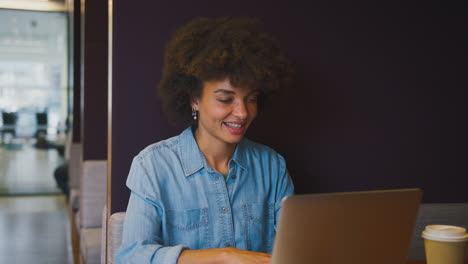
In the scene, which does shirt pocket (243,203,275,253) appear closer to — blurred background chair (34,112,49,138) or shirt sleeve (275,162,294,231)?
shirt sleeve (275,162,294,231)

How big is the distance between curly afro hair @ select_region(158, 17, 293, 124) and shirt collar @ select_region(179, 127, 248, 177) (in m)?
0.16

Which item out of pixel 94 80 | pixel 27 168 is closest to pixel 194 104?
pixel 94 80

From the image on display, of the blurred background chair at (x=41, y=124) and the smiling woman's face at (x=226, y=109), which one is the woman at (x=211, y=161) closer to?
the smiling woman's face at (x=226, y=109)

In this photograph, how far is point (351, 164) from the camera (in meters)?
2.36

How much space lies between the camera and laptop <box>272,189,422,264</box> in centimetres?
99

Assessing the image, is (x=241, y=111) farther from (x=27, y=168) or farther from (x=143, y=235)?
(x=27, y=168)

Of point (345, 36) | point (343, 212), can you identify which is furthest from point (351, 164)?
point (343, 212)

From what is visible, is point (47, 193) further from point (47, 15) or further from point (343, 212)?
point (343, 212)

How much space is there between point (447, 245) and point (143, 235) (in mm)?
853

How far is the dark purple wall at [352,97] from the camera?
2072 mm

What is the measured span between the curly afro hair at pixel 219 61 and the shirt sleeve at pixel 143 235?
0.34 meters

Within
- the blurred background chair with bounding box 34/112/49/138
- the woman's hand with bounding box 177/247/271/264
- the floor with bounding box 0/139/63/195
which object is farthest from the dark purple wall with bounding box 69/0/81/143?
the woman's hand with bounding box 177/247/271/264

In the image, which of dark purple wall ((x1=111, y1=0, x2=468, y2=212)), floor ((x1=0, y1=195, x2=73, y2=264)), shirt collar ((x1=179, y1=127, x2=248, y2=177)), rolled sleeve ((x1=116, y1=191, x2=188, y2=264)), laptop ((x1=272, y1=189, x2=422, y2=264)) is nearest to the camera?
laptop ((x1=272, y1=189, x2=422, y2=264))

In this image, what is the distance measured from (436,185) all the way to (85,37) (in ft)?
Result: 9.19
